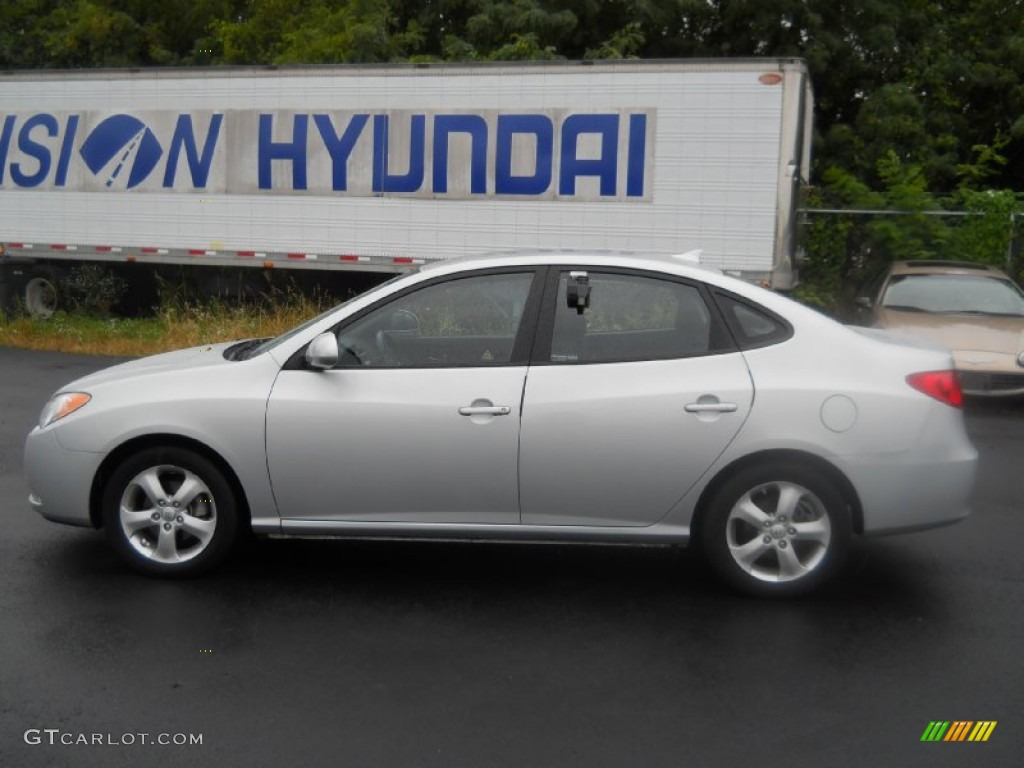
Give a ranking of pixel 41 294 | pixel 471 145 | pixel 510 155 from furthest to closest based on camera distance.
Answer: pixel 41 294 → pixel 471 145 → pixel 510 155

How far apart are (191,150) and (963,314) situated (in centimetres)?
1013

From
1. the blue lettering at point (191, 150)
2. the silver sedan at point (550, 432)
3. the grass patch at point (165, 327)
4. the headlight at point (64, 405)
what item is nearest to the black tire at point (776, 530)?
the silver sedan at point (550, 432)

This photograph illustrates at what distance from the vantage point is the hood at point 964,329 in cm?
1206

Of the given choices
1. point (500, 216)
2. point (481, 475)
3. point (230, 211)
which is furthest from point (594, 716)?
point (230, 211)

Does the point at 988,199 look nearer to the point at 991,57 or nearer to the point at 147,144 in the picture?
the point at 991,57

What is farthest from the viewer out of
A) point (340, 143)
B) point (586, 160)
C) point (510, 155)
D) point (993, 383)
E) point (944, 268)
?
point (340, 143)

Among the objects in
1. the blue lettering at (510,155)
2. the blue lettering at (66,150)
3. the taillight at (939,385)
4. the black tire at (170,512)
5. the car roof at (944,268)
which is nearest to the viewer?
the taillight at (939,385)

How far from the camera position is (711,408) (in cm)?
569

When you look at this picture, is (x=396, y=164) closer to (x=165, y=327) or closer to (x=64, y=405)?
(x=165, y=327)

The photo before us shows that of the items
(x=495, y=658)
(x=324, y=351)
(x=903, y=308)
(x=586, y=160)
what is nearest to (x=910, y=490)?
(x=495, y=658)

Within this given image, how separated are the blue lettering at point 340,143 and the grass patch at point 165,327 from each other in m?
1.68

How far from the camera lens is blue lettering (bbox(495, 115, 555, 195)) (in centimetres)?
1558

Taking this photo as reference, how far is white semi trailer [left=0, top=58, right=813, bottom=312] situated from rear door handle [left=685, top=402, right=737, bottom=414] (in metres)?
9.21

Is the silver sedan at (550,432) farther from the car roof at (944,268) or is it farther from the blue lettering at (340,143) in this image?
the blue lettering at (340,143)
